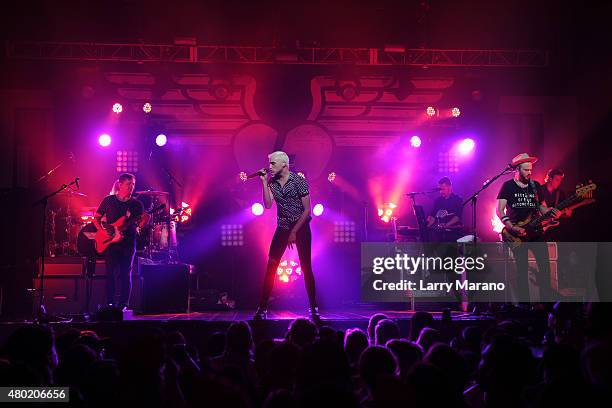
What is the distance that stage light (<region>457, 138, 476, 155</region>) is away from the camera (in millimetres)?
14086

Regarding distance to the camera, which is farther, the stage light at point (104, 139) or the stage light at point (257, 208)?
the stage light at point (257, 208)

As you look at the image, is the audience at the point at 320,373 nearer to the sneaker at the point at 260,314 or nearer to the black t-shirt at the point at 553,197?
the sneaker at the point at 260,314

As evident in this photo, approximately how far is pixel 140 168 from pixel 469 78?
26.6 ft

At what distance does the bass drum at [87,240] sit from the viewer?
9539mm

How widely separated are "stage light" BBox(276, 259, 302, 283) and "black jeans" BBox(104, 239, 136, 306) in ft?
14.3

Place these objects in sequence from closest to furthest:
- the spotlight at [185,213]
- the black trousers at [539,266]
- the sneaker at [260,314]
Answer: the sneaker at [260,314] < the black trousers at [539,266] < the spotlight at [185,213]

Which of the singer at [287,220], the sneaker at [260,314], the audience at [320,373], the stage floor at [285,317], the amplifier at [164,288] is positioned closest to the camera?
the audience at [320,373]

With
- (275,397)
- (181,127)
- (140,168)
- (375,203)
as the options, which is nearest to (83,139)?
(140,168)

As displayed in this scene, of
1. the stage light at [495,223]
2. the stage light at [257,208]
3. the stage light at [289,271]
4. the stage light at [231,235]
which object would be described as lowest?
the stage light at [289,271]

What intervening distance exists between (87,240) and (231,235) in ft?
16.0

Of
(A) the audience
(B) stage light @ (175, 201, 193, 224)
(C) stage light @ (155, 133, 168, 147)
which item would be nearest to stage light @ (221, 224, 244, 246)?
(B) stage light @ (175, 201, 193, 224)

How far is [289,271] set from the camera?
1306 centimetres

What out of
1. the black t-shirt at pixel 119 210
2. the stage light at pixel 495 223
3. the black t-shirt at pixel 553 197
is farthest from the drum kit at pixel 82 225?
the stage light at pixel 495 223

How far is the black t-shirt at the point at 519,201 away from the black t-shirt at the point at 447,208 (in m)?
2.20
